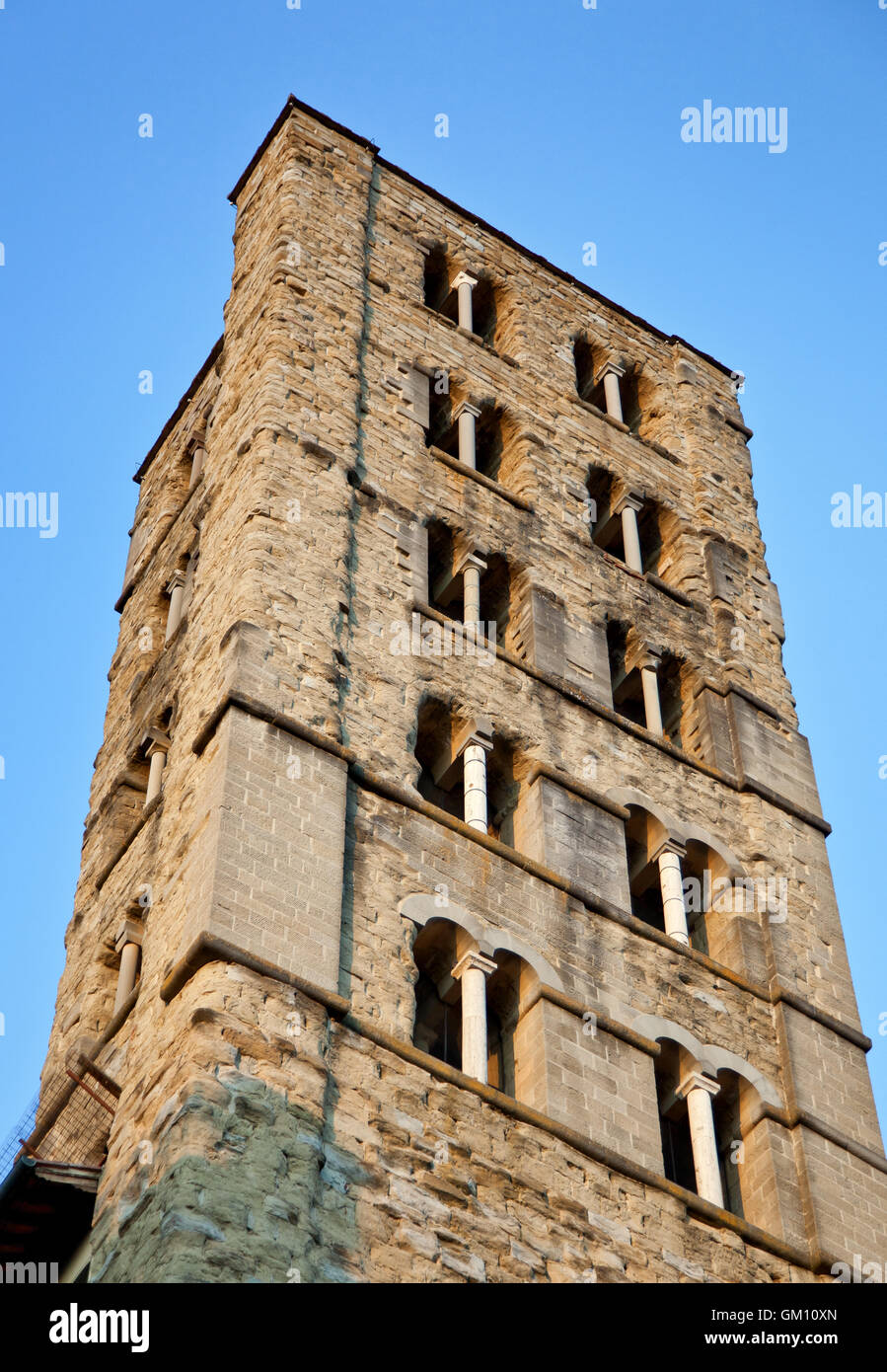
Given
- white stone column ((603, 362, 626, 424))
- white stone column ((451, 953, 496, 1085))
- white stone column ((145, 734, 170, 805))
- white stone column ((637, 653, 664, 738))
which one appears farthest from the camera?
white stone column ((603, 362, 626, 424))

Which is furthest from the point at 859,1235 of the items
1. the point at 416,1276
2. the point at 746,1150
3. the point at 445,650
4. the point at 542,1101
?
the point at 445,650

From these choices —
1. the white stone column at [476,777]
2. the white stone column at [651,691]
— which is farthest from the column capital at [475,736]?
the white stone column at [651,691]

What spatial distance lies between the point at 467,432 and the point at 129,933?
871 centimetres

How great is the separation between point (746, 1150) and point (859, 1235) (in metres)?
1.39

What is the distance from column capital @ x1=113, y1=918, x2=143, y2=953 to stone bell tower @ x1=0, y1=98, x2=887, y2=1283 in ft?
0.20

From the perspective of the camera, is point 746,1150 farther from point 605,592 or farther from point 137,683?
point 137,683

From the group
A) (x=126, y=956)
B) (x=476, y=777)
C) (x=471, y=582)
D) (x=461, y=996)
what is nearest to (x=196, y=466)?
(x=471, y=582)

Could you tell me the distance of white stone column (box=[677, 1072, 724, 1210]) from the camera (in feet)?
69.1

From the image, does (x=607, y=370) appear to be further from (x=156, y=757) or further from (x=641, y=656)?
(x=156, y=757)

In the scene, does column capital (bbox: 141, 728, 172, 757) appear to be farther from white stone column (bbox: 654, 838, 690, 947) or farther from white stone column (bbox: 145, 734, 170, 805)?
white stone column (bbox: 654, 838, 690, 947)

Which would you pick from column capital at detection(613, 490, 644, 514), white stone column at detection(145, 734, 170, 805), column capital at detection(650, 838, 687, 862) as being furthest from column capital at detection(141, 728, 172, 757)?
column capital at detection(613, 490, 644, 514)

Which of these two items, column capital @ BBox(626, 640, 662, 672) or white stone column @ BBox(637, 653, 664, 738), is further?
column capital @ BBox(626, 640, 662, 672)

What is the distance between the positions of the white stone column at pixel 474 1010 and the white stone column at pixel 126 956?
442cm

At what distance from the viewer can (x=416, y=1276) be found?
57.3 ft
